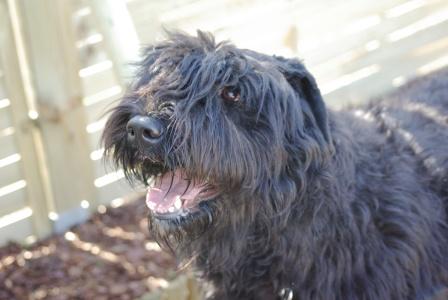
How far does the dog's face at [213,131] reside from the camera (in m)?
2.64

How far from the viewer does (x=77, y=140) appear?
16.3 ft

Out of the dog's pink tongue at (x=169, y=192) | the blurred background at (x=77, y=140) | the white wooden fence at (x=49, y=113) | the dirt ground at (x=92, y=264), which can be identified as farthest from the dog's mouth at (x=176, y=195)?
the white wooden fence at (x=49, y=113)

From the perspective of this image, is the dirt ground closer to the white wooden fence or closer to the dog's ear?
the white wooden fence

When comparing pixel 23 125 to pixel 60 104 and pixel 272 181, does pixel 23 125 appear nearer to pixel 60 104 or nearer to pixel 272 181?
pixel 60 104

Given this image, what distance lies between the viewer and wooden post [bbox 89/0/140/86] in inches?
149

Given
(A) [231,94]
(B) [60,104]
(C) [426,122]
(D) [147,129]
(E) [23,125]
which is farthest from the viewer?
(B) [60,104]

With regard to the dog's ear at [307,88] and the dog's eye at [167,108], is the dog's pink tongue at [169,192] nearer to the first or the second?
the dog's eye at [167,108]

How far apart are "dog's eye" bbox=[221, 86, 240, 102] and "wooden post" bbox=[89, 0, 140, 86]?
44.6 inches

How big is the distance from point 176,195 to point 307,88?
671mm

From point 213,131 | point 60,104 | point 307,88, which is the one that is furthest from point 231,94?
point 60,104

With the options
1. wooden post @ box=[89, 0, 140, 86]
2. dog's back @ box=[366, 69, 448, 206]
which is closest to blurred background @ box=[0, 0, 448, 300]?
wooden post @ box=[89, 0, 140, 86]

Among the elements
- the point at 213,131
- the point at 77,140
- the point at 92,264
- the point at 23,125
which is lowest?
the point at 92,264

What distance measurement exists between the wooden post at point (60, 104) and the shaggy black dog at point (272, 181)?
5.94 ft

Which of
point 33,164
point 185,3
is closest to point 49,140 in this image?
point 33,164
